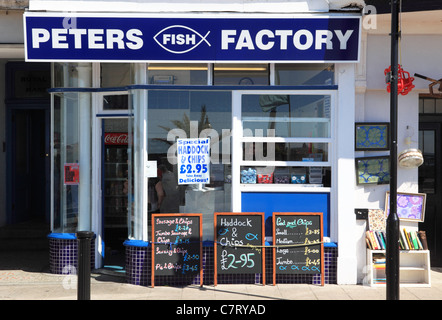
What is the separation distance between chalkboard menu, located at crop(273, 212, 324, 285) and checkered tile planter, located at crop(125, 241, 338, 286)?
15 centimetres

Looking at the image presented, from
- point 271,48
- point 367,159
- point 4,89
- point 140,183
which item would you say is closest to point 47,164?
point 4,89

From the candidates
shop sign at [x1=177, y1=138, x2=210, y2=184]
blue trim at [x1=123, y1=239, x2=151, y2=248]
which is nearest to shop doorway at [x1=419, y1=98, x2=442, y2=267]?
shop sign at [x1=177, y1=138, x2=210, y2=184]

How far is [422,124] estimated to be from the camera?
884 cm

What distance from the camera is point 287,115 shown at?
319 inches

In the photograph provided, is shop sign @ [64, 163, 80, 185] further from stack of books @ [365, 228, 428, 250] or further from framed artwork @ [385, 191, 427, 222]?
framed artwork @ [385, 191, 427, 222]

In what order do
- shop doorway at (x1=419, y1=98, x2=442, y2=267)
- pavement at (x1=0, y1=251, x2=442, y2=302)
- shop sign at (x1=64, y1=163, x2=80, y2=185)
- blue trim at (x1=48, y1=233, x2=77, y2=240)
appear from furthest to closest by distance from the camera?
1. shop doorway at (x1=419, y1=98, x2=442, y2=267)
2. shop sign at (x1=64, y1=163, x2=80, y2=185)
3. blue trim at (x1=48, y1=233, x2=77, y2=240)
4. pavement at (x1=0, y1=251, x2=442, y2=302)

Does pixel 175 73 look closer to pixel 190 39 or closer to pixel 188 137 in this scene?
pixel 190 39

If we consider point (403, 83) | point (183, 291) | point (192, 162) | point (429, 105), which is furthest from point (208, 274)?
point (429, 105)

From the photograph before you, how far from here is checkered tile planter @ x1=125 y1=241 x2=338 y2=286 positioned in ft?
25.8

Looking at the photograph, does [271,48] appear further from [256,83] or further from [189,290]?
[189,290]

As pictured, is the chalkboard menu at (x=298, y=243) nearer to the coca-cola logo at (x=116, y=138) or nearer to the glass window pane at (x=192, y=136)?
the glass window pane at (x=192, y=136)

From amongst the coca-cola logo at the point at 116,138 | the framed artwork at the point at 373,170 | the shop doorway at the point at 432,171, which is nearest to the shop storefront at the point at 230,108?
the framed artwork at the point at 373,170

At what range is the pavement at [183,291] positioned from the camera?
7266 mm

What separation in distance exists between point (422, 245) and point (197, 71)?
4.15m
